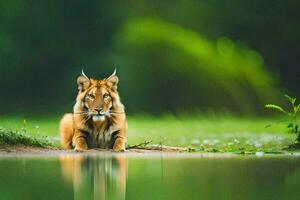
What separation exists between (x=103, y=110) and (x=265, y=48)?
246 centimetres

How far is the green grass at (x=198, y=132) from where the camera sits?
368 inches

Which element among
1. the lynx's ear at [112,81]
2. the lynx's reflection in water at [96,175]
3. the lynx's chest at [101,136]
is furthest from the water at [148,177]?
the lynx's ear at [112,81]

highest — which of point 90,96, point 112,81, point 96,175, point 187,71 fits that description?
point 187,71

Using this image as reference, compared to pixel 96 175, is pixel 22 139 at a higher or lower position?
higher

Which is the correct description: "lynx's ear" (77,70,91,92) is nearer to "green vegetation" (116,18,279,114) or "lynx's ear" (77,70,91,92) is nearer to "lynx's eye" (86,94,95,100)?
"lynx's eye" (86,94,95,100)

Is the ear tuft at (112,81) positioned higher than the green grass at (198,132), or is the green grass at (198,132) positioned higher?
the ear tuft at (112,81)

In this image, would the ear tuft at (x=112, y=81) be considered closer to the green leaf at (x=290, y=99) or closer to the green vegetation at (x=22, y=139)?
the green vegetation at (x=22, y=139)

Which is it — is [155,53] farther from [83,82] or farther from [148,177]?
[148,177]

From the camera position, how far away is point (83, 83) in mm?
9102

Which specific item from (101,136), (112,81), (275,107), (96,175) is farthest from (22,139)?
(275,107)

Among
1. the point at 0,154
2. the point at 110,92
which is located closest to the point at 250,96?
the point at 110,92

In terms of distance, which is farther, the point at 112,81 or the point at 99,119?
the point at 112,81

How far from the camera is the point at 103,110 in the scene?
8.84 m

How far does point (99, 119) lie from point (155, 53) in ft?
5.16
